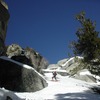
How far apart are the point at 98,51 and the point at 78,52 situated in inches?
128

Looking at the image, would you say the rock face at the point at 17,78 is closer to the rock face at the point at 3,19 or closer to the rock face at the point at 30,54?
the rock face at the point at 3,19

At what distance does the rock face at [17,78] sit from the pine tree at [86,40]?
20.2ft

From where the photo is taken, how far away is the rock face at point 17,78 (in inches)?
1065

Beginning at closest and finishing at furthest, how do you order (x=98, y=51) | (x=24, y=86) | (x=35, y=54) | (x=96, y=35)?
(x=98, y=51), (x=96, y=35), (x=24, y=86), (x=35, y=54)

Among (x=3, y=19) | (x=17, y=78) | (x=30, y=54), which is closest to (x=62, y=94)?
(x=17, y=78)

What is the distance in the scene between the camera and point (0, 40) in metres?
29.9

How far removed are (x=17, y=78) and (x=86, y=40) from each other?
8681 millimetres

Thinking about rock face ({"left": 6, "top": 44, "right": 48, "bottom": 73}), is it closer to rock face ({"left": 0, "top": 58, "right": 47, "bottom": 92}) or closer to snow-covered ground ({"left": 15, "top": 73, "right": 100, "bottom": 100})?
rock face ({"left": 0, "top": 58, "right": 47, "bottom": 92})

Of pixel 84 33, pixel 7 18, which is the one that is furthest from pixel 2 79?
pixel 84 33

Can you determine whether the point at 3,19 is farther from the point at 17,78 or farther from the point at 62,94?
the point at 62,94

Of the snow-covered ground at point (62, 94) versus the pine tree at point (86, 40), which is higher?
the pine tree at point (86, 40)

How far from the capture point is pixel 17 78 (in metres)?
27.4

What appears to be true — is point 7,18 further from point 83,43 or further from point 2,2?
point 83,43

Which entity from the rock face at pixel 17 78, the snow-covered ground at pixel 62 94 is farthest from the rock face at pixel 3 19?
the snow-covered ground at pixel 62 94
